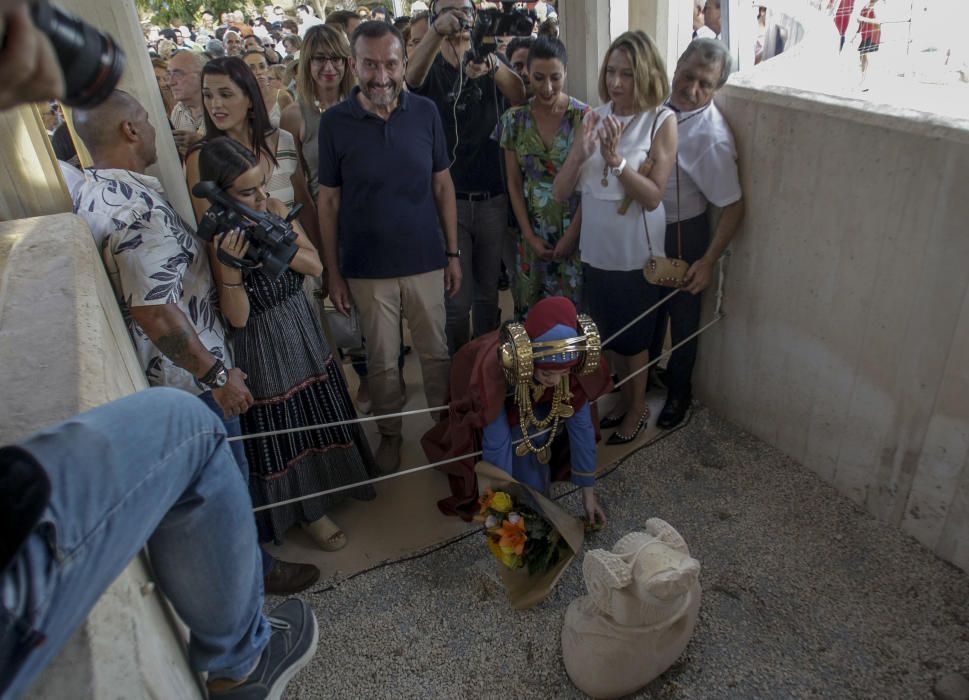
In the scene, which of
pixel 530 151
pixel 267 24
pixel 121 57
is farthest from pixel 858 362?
pixel 267 24

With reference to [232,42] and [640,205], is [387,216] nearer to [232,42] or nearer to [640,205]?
[640,205]

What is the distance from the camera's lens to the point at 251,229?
2.16 m

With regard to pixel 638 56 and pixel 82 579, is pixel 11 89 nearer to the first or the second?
pixel 82 579

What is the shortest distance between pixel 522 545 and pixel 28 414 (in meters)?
1.61

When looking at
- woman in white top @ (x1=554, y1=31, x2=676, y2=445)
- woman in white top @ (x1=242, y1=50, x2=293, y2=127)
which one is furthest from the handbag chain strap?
woman in white top @ (x1=242, y1=50, x2=293, y2=127)

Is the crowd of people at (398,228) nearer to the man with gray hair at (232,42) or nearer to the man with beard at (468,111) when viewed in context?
the man with beard at (468,111)

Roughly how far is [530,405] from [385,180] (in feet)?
3.71

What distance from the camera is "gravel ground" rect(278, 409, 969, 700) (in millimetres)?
2195

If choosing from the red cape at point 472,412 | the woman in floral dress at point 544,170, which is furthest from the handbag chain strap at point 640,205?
the red cape at point 472,412

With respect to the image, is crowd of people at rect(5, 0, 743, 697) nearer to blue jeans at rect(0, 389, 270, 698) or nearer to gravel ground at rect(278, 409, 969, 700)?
gravel ground at rect(278, 409, 969, 700)

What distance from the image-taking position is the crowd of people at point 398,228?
2219 millimetres

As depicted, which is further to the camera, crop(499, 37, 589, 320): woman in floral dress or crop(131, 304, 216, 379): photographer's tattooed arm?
crop(499, 37, 589, 320): woman in floral dress

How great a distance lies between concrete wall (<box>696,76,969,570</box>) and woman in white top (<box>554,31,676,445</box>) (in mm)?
382

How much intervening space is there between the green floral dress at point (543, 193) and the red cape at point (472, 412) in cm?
73
